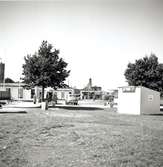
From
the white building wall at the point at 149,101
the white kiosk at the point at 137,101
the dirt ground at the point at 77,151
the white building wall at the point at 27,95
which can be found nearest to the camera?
the dirt ground at the point at 77,151

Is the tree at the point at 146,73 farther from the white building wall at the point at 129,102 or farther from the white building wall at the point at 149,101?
the white building wall at the point at 129,102

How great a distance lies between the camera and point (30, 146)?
327 inches

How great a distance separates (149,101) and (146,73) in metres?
12.8

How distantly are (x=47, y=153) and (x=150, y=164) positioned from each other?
308cm

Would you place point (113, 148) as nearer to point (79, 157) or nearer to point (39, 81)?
point (79, 157)

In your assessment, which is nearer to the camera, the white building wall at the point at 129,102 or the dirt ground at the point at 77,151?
the dirt ground at the point at 77,151

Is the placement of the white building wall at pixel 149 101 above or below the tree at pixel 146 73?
below

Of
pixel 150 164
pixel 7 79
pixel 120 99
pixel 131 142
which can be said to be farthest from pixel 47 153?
pixel 7 79

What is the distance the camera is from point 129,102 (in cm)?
2789

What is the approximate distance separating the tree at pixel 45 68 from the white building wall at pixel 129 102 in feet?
27.2

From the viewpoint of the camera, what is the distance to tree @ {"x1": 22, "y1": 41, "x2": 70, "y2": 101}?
3017 centimetres

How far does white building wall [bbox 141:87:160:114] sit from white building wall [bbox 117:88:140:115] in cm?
57

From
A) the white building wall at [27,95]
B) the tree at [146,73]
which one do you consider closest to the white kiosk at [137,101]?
the tree at [146,73]

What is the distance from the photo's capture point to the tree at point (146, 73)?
129ft
